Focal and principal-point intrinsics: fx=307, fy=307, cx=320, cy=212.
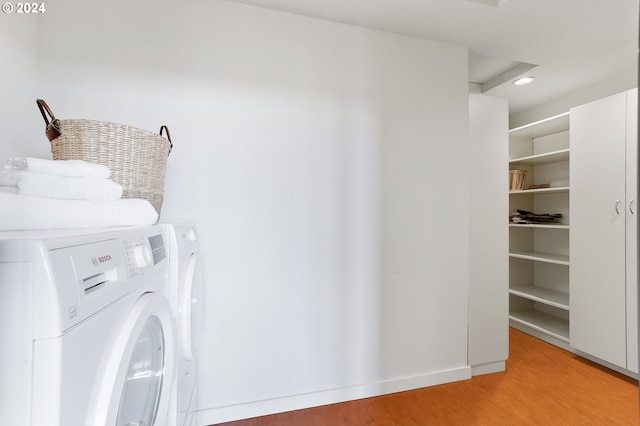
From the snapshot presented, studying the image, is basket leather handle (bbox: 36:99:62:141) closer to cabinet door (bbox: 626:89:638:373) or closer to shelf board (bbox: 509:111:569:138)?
cabinet door (bbox: 626:89:638:373)

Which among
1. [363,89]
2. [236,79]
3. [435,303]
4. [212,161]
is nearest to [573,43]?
[363,89]

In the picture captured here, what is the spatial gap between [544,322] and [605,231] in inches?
46.5

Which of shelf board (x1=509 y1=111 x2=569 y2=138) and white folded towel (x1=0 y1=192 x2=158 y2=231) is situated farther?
shelf board (x1=509 y1=111 x2=569 y2=138)

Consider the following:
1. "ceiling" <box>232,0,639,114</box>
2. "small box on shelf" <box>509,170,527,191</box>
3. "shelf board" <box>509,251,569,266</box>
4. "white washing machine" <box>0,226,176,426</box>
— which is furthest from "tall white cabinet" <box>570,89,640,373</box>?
"white washing machine" <box>0,226,176,426</box>

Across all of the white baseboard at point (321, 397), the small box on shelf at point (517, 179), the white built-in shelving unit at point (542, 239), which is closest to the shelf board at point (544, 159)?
the white built-in shelving unit at point (542, 239)

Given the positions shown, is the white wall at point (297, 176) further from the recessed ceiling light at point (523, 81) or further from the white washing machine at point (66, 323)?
the white washing machine at point (66, 323)

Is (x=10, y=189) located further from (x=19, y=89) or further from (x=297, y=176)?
(x=297, y=176)

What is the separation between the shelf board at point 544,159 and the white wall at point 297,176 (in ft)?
4.06

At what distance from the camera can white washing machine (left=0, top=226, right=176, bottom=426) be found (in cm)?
35

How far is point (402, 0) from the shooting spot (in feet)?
5.37

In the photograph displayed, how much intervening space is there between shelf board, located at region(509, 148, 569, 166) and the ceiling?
0.66m

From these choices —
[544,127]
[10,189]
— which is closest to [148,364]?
[10,189]

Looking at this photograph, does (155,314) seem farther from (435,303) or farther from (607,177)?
(607,177)

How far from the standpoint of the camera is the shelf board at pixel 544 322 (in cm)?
269
